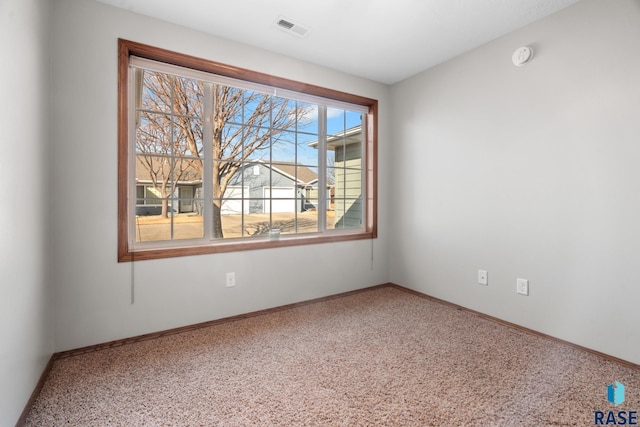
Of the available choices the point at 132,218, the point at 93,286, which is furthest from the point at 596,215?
the point at 93,286

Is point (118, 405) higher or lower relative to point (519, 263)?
lower

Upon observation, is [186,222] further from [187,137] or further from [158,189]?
[187,137]

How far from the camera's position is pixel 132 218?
91.0 inches

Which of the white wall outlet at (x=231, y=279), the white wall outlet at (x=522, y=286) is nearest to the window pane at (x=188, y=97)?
the white wall outlet at (x=231, y=279)

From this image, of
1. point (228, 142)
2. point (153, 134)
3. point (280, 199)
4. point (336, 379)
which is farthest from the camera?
point (280, 199)

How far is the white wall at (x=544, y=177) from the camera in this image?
1972 mm

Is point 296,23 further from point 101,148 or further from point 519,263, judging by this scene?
point 519,263

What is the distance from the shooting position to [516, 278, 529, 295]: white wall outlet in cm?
247

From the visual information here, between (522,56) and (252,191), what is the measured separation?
8.19 feet

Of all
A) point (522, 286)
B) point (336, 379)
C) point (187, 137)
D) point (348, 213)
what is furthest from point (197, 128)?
point (522, 286)

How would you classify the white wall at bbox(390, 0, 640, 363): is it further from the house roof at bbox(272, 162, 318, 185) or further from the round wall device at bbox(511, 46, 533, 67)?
the house roof at bbox(272, 162, 318, 185)

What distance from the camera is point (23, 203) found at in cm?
151

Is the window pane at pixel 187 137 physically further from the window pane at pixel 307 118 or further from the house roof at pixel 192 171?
the window pane at pixel 307 118

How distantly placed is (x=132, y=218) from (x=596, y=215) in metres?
3.29
